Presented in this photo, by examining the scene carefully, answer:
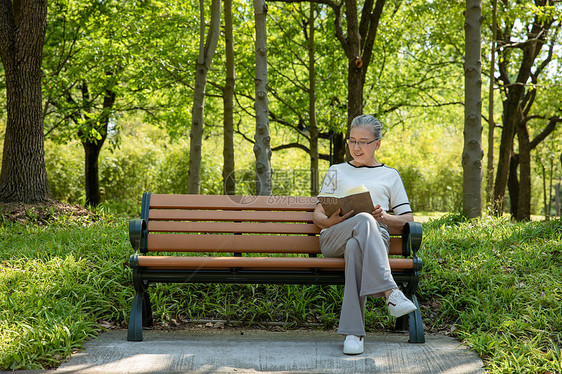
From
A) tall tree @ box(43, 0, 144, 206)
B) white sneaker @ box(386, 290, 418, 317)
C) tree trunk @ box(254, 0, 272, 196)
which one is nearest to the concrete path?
white sneaker @ box(386, 290, 418, 317)

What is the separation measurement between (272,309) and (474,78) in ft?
15.6

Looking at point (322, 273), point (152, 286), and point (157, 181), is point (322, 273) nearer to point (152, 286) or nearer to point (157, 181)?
point (152, 286)

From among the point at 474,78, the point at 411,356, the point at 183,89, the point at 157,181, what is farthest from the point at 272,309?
the point at 157,181

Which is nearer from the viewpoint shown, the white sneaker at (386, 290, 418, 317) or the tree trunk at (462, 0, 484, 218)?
the white sneaker at (386, 290, 418, 317)

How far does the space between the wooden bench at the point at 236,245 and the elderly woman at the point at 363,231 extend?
0.48 ft

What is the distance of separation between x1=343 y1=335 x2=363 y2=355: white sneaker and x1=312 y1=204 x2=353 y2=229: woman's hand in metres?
0.82

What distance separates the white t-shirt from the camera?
4016mm

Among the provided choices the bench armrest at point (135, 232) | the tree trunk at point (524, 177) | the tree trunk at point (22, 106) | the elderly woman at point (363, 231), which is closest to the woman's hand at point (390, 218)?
the elderly woman at point (363, 231)

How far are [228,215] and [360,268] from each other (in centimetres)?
123

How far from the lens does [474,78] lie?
7430mm

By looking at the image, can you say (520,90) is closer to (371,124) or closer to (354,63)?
(354,63)

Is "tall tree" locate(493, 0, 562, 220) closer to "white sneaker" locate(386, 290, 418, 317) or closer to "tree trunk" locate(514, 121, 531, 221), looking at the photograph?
"tree trunk" locate(514, 121, 531, 221)

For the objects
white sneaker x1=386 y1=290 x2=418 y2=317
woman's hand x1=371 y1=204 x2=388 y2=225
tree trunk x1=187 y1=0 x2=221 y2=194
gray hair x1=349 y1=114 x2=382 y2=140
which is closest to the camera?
white sneaker x1=386 y1=290 x2=418 y2=317

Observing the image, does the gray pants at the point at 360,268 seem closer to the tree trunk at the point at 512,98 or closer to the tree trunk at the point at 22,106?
the tree trunk at the point at 22,106
